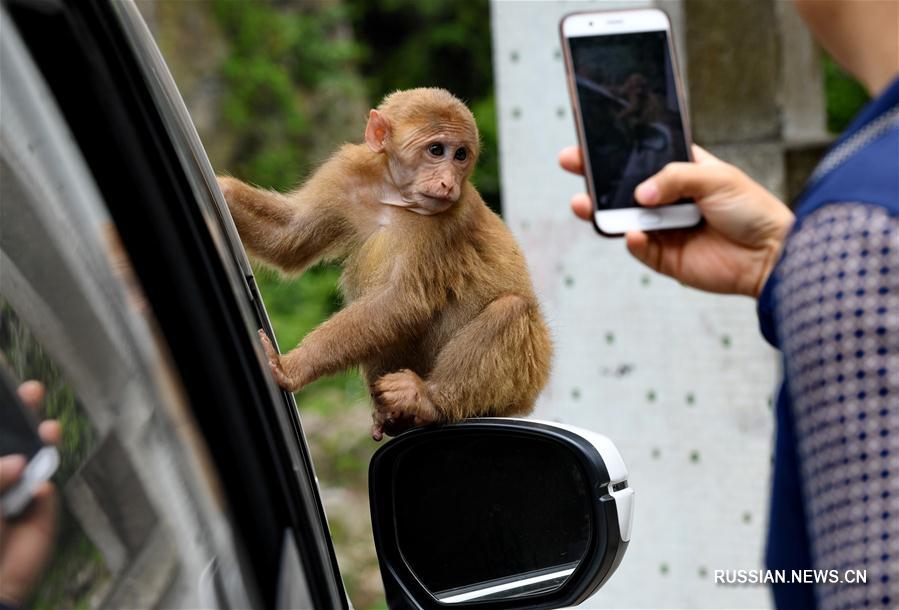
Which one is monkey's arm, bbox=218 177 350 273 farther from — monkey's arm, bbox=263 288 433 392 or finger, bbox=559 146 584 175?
finger, bbox=559 146 584 175

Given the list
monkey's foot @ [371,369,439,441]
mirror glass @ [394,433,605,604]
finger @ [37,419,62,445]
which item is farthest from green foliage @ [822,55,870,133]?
A: finger @ [37,419,62,445]

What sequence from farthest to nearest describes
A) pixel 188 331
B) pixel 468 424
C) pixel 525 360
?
1. pixel 525 360
2. pixel 468 424
3. pixel 188 331

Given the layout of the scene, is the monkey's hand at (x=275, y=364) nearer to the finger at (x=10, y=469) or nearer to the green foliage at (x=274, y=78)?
the finger at (x=10, y=469)

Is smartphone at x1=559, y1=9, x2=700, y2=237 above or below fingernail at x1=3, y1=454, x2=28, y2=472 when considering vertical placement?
below

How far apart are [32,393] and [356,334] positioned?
110 centimetres

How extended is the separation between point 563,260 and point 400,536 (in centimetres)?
268

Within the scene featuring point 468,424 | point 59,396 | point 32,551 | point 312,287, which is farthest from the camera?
point 312,287

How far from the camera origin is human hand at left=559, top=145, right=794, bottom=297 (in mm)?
2053

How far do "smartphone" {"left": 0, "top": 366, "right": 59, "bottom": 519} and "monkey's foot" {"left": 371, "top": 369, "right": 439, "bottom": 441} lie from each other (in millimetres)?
935

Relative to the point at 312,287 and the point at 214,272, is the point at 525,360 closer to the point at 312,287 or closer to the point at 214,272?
the point at 214,272

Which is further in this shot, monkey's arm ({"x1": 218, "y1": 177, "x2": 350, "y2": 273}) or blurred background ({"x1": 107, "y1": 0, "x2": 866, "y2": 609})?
blurred background ({"x1": 107, "y1": 0, "x2": 866, "y2": 609})

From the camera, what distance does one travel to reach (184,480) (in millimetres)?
1401

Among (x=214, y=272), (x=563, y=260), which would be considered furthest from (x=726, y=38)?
(x=214, y=272)

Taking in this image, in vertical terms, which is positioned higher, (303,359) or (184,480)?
(184,480)
